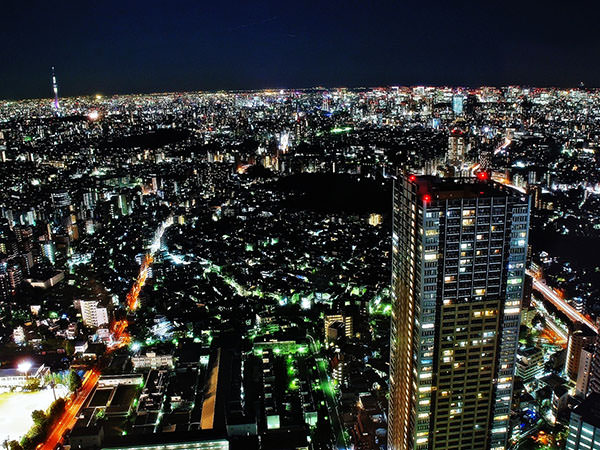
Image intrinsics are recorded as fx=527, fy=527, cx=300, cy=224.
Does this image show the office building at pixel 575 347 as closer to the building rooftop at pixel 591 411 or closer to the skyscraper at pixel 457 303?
the building rooftop at pixel 591 411

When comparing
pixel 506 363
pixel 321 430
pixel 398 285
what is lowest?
pixel 321 430

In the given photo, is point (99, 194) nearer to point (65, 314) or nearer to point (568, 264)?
point (65, 314)

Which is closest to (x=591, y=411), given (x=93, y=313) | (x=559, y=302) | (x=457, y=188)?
(x=457, y=188)

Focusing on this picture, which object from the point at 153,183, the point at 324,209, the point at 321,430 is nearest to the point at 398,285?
the point at 321,430

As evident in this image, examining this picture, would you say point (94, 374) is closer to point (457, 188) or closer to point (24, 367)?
point (24, 367)

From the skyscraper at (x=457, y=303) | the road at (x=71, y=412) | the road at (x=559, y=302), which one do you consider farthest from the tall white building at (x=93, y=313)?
the road at (x=559, y=302)
